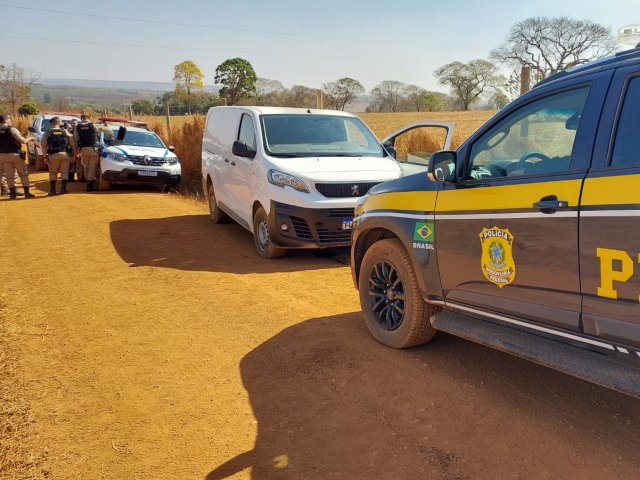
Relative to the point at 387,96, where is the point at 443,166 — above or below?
below

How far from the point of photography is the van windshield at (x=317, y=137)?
752 cm

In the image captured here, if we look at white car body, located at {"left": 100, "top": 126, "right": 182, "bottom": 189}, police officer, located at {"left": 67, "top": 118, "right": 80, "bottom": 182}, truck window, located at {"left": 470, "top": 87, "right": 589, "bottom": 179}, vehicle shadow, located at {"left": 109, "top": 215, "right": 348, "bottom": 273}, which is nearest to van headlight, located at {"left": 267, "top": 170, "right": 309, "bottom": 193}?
vehicle shadow, located at {"left": 109, "top": 215, "right": 348, "bottom": 273}

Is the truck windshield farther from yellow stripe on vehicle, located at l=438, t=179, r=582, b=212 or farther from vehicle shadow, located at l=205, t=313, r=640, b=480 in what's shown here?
yellow stripe on vehicle, located at l=438, t=179, r=582, b=212

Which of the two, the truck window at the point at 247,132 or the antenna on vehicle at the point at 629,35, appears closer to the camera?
the antenna on vehicle at the point at 629,35

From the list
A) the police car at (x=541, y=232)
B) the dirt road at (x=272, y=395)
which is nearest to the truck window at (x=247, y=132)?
the dirt road at (x=272, y=395)

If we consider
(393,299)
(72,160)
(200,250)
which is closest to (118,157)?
(72,160)

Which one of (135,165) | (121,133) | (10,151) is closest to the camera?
(10,151)

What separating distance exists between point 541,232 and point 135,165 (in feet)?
41.0

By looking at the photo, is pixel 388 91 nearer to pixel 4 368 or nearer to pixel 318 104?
pixel 318 104

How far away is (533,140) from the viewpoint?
131 inches

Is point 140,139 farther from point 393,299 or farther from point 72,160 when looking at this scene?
point 393,299

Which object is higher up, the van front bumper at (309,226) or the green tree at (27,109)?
the green tree at (27,109)

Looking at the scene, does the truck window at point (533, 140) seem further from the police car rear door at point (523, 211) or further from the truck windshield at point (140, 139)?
the truck windshield at point (140, 139)

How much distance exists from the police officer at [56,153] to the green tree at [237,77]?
56.2 m
